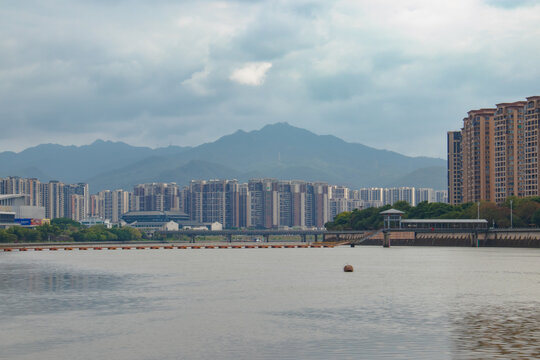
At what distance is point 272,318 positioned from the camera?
4856 cm

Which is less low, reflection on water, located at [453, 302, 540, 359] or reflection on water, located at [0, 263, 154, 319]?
reflection on water, located at [453, 302, 540, 359]

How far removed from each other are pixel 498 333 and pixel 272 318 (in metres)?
14.2

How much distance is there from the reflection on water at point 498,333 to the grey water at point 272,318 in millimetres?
56

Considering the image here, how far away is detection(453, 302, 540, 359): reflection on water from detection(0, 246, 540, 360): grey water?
6 cm

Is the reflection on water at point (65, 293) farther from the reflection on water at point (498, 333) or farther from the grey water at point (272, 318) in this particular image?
the reflection on water at point (498, 333)

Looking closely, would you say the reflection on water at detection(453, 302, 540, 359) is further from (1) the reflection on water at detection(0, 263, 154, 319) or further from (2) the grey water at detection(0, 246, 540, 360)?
(1) the reflection on water at detection(0, 263, 154, 319)

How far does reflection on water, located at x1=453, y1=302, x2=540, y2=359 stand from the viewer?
34.8 metres

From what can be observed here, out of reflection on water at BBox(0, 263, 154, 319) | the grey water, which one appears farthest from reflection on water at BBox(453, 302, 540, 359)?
reflection on water at BBox(0, 263, 154, 319)

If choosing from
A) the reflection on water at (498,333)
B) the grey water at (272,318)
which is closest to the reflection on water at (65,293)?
the grey water at (272,318)

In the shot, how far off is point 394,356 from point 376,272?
205 ft

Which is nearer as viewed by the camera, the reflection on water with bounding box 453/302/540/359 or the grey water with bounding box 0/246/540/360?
the reflection on water with bounding box 453/302/540/359

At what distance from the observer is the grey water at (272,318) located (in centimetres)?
3641

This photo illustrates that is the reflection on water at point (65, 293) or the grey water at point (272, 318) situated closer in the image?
the grey water at point (272, 318)

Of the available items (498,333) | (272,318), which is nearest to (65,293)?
(272,318)
